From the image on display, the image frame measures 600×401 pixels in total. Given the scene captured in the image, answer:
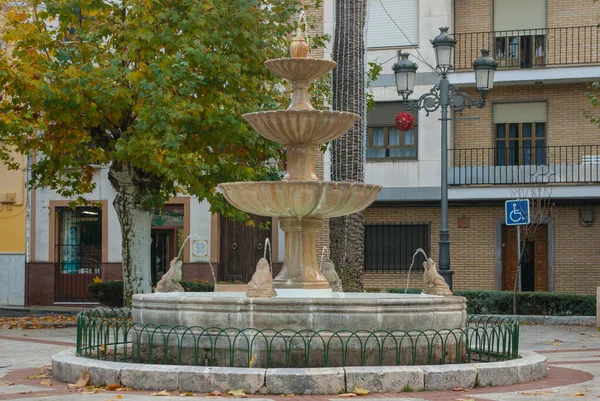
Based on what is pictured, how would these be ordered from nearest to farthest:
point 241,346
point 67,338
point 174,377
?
point 174,377
point 241,346
point 67,338

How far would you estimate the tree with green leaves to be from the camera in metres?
19.8

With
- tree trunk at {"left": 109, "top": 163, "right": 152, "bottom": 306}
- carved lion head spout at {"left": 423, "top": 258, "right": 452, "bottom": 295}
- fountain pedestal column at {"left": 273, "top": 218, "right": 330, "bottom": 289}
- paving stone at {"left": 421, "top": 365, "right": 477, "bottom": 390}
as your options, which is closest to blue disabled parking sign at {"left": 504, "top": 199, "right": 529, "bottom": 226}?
tree trunk at {"left": 109, "top": 163, "right": 152, "bottom": 306}

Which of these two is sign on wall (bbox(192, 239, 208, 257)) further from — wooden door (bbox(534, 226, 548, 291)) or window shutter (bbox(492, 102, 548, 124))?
wooden door (bbox(534, 226, 548, 291))

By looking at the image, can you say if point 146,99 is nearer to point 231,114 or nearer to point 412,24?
point 231,114

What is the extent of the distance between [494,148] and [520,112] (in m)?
1.11

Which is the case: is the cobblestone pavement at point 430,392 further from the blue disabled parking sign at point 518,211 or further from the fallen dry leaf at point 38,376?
the blue disabled parking sign at point 518,211

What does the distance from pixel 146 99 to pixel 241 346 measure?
9.53 m

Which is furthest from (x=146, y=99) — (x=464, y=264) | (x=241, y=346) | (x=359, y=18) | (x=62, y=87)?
(x=464, y=264)

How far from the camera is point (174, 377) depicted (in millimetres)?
10531

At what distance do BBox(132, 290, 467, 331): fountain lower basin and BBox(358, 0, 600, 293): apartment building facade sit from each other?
54.5 feet

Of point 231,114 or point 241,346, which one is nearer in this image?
point 241,346

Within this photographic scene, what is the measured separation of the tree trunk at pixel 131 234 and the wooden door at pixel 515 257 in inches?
422

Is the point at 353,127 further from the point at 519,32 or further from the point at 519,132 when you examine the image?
the point at 519,32

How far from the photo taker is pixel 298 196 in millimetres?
12445
